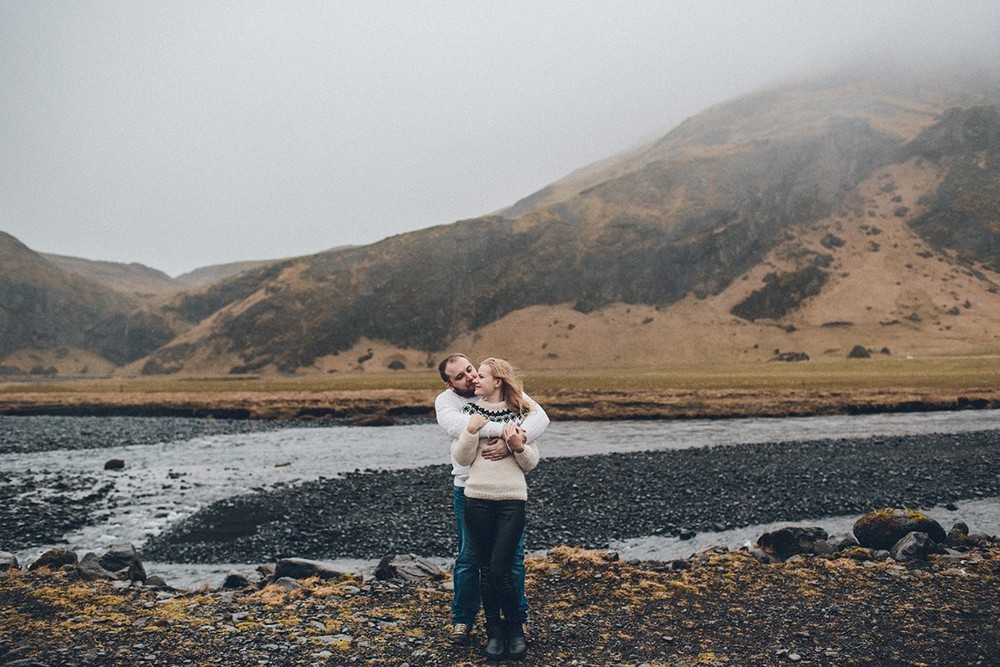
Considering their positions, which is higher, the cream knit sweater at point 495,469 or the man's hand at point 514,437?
the man's hand at point 514,437

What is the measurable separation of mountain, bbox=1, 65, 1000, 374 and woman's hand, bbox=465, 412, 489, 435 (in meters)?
127

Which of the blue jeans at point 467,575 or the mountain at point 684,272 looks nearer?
the blue jeans at point 467,575

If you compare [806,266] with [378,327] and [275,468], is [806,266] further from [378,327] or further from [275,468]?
[275,468]

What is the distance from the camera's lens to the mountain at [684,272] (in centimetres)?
13850

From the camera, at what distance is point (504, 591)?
27.5 feet

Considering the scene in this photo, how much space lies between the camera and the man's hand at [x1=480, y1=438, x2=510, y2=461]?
7910 mm

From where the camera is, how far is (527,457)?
7.90 m

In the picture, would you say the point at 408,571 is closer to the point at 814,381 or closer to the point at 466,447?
the point at 466,447

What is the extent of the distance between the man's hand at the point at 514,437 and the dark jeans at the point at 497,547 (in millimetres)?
836

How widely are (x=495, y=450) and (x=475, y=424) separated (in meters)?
0.44

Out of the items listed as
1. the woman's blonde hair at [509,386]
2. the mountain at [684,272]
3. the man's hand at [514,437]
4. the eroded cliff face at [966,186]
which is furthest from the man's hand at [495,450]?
the eroded cliff face at [966,186]

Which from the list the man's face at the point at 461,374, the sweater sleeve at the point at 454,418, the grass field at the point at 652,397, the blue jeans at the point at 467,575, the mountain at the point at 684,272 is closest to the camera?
the sweater sleeve at the point at 454,418

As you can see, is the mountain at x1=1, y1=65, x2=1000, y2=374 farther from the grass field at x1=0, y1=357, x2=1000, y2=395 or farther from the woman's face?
the woman's face

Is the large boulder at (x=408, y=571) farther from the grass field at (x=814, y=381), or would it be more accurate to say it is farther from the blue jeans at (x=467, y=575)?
the grass field at (x=814, y=381)
